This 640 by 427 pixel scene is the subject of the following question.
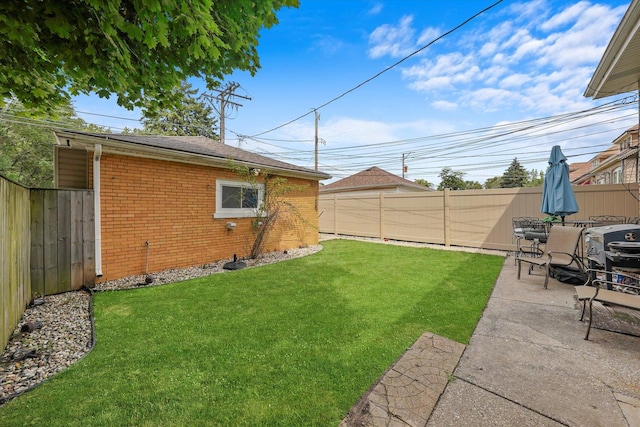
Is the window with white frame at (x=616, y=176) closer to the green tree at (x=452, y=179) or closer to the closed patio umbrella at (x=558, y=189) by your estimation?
the closed patio umbrella at (x=558, y=189)

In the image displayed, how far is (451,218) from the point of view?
31.4ft

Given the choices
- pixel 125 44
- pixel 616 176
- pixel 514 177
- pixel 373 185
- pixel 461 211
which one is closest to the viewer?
pixel 125 44

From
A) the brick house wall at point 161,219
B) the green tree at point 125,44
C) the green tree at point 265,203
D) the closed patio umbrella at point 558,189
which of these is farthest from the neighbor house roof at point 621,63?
the brick house wall at point 161,219

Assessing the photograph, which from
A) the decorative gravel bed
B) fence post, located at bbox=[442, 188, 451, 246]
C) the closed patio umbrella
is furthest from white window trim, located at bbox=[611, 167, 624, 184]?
the decorative gravel bed

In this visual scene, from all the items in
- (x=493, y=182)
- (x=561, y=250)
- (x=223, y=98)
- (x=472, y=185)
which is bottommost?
(x=561, y=250)

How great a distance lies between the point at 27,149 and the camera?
19312mm

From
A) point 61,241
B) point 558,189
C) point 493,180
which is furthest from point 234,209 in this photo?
point 493,180

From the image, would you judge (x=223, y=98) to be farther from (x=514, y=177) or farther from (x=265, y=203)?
(x=514, y=177)

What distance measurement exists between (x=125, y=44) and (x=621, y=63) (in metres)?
7.64

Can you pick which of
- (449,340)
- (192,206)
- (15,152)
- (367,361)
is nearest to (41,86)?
(192,206)

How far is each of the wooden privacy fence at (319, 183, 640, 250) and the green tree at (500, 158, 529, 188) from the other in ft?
140

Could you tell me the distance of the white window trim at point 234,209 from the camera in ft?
23.7

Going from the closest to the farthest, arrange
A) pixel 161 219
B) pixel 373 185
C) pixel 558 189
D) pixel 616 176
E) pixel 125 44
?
pixel 125 44 < pixel 558 189 < pixel 161 219 < pixel 616 176 < pixel 373 185

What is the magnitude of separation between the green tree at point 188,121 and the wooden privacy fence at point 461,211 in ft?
72.5
